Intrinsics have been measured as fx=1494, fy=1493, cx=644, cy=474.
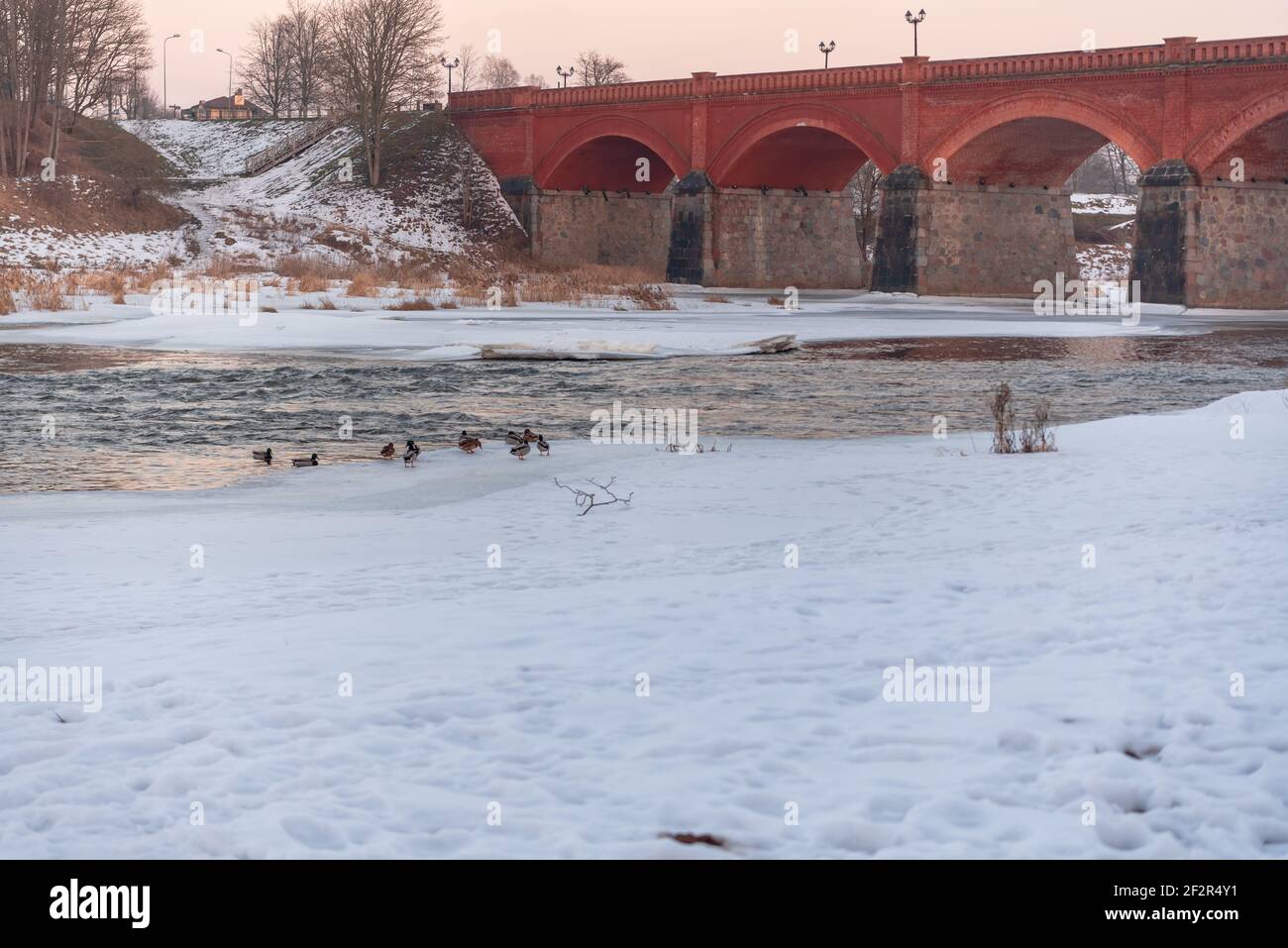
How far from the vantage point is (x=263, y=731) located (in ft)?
15.8

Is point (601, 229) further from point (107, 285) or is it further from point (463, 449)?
point (463, 449)

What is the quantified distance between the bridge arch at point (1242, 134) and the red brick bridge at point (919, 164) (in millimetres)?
48

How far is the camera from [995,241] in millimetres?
44188

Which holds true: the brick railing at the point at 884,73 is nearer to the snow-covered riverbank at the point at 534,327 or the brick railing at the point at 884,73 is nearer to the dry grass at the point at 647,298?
the snow-covered riverbank at the point at 534,327

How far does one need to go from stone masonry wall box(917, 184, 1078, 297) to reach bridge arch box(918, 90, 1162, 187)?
1.95ft

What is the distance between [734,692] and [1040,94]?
3710 cm

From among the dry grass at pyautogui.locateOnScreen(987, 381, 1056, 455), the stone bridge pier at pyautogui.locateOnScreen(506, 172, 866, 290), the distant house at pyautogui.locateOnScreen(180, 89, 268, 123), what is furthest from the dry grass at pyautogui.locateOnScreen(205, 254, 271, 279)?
the distant house at pyautogui.locateOnScreen(180, 89, 268, 123)

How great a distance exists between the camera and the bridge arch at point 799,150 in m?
44.0

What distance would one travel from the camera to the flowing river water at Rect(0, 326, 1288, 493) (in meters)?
11.7

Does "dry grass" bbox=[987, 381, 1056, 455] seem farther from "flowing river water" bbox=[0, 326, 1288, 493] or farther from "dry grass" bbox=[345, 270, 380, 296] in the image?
"dry grass" bbox=[345, 270, 380, 296]

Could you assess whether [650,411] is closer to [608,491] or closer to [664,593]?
[608,491]

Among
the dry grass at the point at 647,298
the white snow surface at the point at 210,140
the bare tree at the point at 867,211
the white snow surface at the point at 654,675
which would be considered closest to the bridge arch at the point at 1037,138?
the dry grass at the point at 647,298

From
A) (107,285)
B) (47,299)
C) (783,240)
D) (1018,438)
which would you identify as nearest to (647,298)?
(107,285)

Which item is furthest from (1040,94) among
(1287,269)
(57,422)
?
(57,422)
